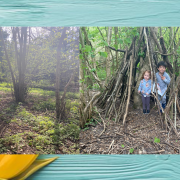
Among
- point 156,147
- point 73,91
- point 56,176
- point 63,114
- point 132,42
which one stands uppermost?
point 132,42

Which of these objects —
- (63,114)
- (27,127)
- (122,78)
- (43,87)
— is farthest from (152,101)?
(27,127)

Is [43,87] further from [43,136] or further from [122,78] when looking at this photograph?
[122,78]

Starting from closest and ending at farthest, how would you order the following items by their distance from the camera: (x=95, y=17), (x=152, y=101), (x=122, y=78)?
(x=95, y=17) → (x=152, y=101) → (x=122, y=78)

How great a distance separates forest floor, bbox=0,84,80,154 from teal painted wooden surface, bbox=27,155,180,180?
0.13 m

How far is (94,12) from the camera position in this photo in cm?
148

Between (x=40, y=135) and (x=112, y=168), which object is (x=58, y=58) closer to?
(x=40, y=135)

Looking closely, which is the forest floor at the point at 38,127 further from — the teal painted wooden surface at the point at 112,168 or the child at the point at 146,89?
the child at the point at 146,89

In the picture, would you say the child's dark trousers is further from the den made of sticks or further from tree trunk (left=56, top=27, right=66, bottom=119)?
tree trunk (left=56, top=27, right=66, bottom=119)

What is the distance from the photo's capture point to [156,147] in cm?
152

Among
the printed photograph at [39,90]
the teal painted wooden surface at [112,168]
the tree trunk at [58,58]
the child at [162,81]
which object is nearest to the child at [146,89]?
the child at [162,81]

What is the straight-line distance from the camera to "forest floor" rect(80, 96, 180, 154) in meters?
1.53

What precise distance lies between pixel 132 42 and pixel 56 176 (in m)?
1.67

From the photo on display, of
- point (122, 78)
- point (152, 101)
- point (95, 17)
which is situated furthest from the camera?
point (122, 78)

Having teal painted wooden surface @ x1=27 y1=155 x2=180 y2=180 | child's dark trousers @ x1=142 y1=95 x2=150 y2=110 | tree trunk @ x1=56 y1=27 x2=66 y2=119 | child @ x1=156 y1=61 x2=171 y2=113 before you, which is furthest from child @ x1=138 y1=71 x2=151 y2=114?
tree trunk @ x1=56 y1=27 x2=66 y2=119
